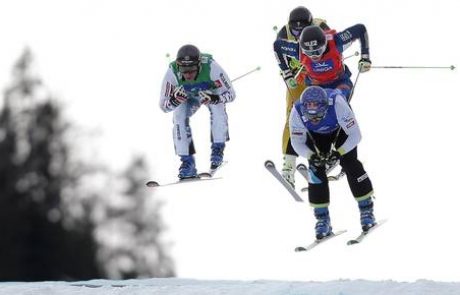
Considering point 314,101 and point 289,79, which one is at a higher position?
point 289,79

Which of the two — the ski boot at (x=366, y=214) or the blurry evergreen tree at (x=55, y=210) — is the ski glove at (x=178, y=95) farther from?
the blurry evergreen tree at (x=55, y=210)

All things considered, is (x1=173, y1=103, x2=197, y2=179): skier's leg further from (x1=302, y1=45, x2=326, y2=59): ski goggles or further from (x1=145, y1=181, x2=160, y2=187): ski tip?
(x1=302, y1=45, x2=326, y2=59): ski goggles

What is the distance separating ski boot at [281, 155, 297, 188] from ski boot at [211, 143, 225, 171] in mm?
1211

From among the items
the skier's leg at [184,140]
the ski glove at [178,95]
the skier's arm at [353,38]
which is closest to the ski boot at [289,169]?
the skier's leg at [184,140]

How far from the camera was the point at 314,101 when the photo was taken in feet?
74.5

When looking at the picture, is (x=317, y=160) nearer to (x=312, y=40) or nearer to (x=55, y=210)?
(x=312, y=40)

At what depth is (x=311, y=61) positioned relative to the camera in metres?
24.0

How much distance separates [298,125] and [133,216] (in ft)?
178

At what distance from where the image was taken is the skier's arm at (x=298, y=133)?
2316 cm

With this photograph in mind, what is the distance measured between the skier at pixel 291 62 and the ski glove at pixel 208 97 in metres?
1.00

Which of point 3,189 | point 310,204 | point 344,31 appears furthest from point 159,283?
point 3,189

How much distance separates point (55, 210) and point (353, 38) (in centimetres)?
4399

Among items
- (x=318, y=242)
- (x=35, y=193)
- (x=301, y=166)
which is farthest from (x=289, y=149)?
(x=35, y=193)

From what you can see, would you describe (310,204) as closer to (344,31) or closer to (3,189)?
(344,31)
